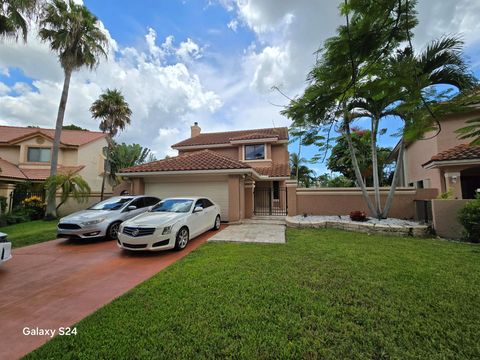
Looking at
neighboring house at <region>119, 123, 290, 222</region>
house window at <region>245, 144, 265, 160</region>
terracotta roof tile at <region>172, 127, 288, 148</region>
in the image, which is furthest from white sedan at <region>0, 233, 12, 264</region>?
terracotta roof tile at <region>172, 127, 288, 148</region>

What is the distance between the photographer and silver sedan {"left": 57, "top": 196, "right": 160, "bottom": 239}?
7.49m

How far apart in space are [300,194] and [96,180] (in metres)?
20.3

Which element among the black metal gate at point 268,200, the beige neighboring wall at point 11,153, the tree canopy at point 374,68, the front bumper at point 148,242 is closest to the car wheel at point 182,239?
the front bumper at point 148,242

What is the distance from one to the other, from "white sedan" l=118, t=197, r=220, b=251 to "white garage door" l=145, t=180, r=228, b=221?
3.59 meters

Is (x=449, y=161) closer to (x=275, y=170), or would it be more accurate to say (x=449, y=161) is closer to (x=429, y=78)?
(x=429, y=78)

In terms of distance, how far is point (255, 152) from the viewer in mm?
18844

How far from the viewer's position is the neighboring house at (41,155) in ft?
60.4

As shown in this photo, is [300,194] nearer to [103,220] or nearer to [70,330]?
[103,220]

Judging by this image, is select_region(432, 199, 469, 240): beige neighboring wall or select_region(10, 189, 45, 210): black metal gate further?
select_region(10, 189, 45, 210): black metal gate

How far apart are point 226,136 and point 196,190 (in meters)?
11.3

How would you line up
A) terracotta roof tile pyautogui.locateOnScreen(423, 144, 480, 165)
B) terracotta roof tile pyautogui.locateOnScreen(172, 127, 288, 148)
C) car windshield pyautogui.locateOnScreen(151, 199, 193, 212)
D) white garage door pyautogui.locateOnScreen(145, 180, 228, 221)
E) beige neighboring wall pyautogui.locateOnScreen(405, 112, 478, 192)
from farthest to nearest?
1. terracotta roof tile pyautogui.locateOnScreen(172, 127, 288, 148)
2. white garage door pyautogui.locateOnScreen(145, 180, 228, 221)
3. beige neighboring wall pyautogui.locateOnScreen(405, 112, 478, 192)
4. terracotta roof tile pyautogui.locateOnScreen(423, 144, 480, 165)
5. car windshield pyautogui.locateOnScreen(151, 199, 193, 212)

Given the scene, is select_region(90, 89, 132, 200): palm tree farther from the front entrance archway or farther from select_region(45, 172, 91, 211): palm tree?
the front entrance archway

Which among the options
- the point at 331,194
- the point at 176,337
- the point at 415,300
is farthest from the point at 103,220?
the point at 331,194

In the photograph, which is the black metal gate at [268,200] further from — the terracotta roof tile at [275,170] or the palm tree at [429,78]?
the palm tree at [429,78]
